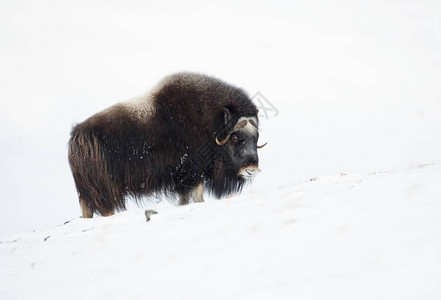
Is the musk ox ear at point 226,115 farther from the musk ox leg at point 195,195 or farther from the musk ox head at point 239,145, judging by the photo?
the musk ox leg at point 195,195

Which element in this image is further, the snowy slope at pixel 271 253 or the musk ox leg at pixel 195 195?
the musk ox leg at pixel 195 195

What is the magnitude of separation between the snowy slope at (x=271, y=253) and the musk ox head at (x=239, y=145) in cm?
234

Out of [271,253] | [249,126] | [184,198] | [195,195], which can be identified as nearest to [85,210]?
[184,198]

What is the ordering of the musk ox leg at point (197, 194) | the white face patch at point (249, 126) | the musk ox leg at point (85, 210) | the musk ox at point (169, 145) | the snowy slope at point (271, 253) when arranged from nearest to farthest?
the snowy slope at point (271, 253) → the musk ox at point (169, 145) → the musk ox leg at point (85, 210) → the musk ox leg at point (197, 194) → the white face patch at point (249, 126)

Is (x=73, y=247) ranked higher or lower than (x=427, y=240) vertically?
lower

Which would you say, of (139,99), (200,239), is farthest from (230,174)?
(200,239)

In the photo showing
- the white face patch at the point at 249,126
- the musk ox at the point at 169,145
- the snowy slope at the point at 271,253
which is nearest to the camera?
the snowy slope at the point at 271,253

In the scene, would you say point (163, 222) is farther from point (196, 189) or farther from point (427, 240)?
point (196, 189)

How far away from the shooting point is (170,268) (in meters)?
2.45

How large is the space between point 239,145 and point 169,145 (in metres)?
0.98

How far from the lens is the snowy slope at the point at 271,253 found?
198cm

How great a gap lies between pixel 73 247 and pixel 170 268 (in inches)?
49.5

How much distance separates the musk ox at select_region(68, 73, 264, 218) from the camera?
5484mm

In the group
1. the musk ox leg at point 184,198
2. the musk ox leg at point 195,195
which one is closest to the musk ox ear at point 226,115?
the musk ox leg at point 195,195
